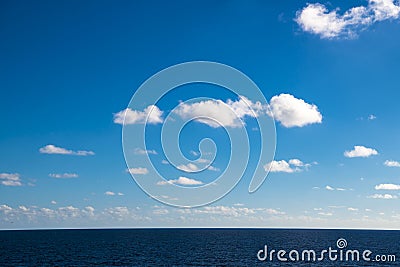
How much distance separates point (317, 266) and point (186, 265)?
2641cm

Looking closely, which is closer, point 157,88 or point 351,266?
point 157,88

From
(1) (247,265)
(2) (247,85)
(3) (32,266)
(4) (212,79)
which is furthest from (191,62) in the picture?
(3) (32,266)

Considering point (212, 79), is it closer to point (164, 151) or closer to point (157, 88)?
point (157, 88)

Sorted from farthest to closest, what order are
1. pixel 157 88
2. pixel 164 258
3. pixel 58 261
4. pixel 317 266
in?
pixel 164 258 < pixel 58 261 < pixel 317 266 < pixel 157 88

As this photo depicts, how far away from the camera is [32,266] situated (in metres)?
83.1

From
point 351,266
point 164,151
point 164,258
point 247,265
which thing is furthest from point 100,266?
point 164,151

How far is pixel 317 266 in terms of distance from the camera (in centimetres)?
8212

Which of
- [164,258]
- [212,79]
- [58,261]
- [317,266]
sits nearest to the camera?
[212,79]

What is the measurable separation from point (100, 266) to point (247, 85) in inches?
2667

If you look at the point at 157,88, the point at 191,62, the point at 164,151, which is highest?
the point at 191,62

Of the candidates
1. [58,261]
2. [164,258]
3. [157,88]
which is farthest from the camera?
[164,258]

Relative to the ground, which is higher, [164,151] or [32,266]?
[164,151]

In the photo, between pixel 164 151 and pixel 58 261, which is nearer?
pixel 164 151

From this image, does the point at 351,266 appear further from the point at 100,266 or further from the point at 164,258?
the point at 100,266
